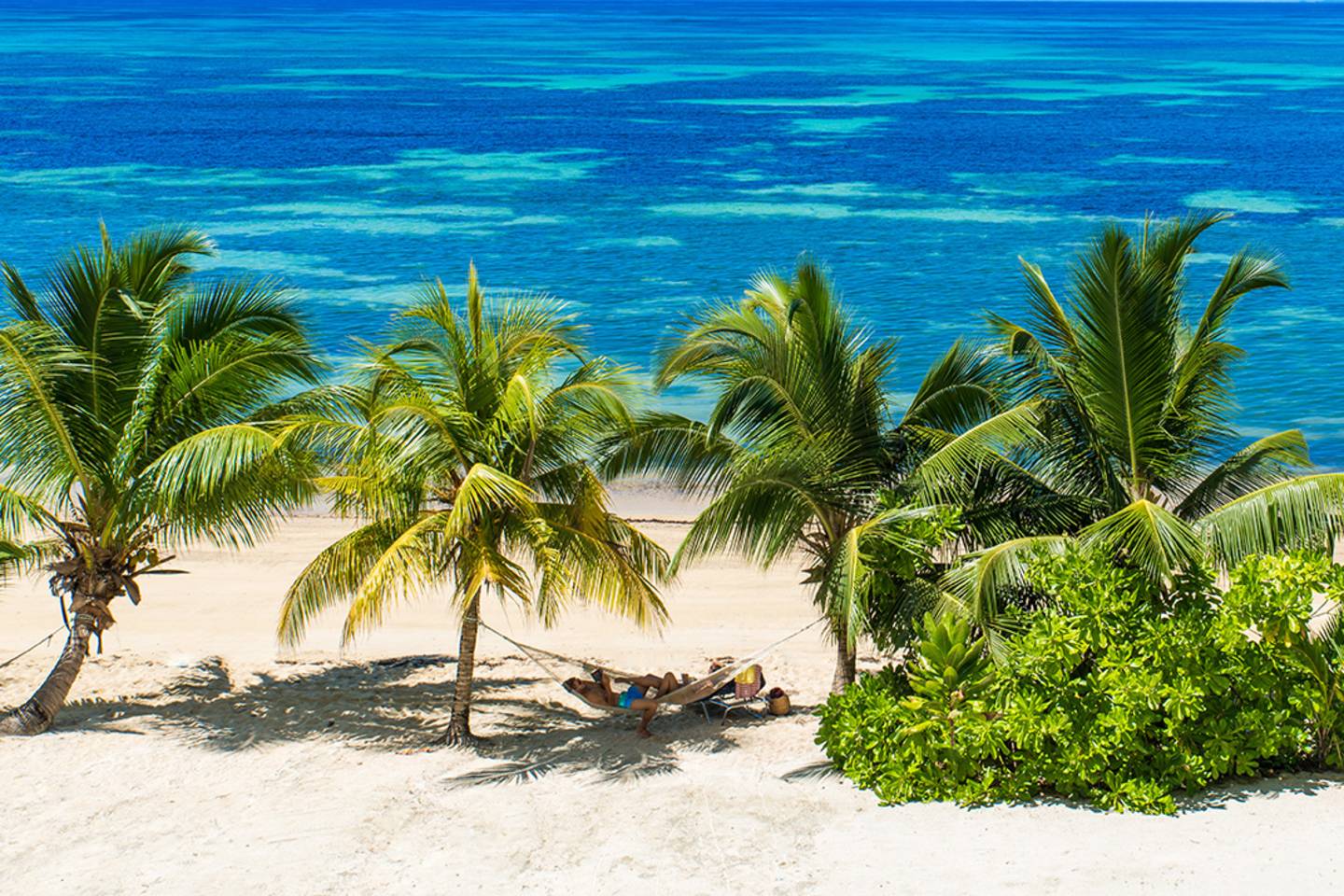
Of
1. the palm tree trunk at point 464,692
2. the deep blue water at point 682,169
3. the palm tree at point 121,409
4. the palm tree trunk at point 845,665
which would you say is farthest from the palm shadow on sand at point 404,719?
the deep blue water at point 682,169

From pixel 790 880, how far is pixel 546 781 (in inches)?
93.0

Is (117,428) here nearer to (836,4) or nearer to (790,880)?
(790,880)

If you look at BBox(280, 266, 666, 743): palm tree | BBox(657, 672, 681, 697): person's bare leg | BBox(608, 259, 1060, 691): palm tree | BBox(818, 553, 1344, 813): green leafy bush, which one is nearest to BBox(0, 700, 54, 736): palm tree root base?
BBox(280, 266, 666, 743): palm tree

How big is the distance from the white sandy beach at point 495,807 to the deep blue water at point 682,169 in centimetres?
1369

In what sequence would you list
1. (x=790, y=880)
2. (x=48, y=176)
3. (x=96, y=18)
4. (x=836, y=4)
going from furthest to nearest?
(x=836, y=4) < (x=96, y=18) < (x=48, y=176) < (x=790, y=880)

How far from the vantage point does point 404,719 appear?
11.6 meters

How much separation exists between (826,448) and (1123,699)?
263 cm

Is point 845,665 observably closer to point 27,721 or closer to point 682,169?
point 27,721

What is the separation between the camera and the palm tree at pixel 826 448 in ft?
32.2

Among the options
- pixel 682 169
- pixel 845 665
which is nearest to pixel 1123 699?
pixel 845 665

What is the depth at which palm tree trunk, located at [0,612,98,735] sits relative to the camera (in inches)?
430

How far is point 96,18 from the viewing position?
411ft

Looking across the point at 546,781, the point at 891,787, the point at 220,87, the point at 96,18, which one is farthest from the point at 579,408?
the point at 96,18

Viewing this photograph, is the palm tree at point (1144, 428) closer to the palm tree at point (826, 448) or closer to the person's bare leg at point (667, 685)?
the palm tree at point (826, 448)
